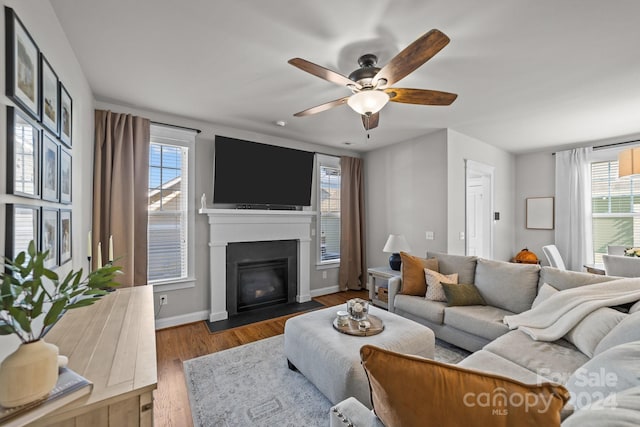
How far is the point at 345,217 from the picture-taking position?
15.8 feet

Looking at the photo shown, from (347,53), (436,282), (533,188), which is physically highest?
(347,53)

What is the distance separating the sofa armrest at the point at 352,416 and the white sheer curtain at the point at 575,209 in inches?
201

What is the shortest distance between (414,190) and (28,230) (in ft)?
13.5

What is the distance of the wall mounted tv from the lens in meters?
3.52

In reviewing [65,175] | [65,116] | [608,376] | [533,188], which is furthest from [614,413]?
[533,188]

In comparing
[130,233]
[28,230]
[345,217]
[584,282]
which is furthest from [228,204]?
[584,282]

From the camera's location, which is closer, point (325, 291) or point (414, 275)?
point (414, 275)

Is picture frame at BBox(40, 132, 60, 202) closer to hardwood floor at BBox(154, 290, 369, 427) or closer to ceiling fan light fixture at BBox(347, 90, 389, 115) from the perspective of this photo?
hardwood floor at BBox(154, 290, 369, 427)

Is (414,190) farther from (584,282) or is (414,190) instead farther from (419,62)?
(419,62)

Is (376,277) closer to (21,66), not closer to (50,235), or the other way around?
(50,235)

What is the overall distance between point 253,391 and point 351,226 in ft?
10.5

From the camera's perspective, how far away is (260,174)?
3807 mm

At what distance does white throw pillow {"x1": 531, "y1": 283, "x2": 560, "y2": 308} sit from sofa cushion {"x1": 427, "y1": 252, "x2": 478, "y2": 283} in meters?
0.67

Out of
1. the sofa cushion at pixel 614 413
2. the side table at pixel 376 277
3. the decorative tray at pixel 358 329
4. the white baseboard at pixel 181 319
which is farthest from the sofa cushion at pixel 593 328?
the white baseboard at pixel 181 319
